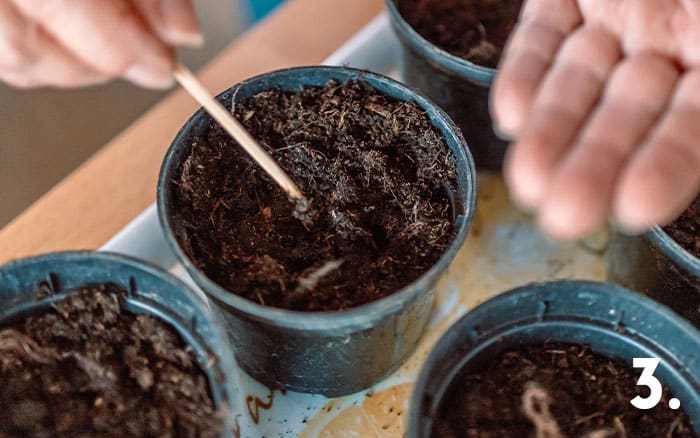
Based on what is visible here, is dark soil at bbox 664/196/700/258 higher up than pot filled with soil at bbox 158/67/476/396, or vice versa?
pot filled with soil at bbox 158/67/476/396

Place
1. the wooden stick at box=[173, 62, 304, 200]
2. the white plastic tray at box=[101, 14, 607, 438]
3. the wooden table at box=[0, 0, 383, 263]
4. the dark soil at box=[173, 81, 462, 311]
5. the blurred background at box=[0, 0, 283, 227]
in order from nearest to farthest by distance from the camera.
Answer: the wooden stick at box=[173, 62, 304, 200]
the dark soil at box=[173, 81, 462, 311]
the white plastic tray at box=[101, 14, 607, 438]
the wooden table at box=[0, 0, 383, 263]
the blurred background at box=[0, 0, 283, 227]

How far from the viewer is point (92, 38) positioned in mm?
713

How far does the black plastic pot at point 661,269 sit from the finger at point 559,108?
22 cm

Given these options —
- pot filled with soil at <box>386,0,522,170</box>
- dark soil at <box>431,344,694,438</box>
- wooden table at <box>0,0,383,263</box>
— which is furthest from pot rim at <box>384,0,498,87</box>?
dark soil at <box>431,344,694,438</box>

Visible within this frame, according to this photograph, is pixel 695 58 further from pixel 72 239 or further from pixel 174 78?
pixel 72 239

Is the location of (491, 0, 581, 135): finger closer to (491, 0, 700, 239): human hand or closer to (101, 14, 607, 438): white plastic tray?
(491, 0, 700, 239): human hand

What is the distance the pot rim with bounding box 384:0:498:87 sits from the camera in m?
1.03

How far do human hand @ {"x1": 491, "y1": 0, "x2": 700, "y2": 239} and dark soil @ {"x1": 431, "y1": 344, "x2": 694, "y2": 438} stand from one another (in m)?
0.20

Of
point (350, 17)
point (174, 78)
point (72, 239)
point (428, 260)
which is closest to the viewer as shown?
point (174, 78)

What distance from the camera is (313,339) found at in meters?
0.86

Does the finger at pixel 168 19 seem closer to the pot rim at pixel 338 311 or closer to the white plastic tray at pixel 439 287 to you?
the pot rim at pixel 338 311

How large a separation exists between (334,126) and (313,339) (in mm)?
266

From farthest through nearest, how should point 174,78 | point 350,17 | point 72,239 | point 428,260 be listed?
1. point 350,17
2. point 72,239
3. point 428,260
4. point 174,78

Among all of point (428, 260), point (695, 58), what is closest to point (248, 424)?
point (428, 260)
